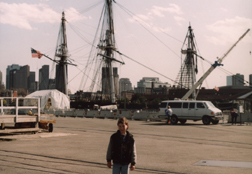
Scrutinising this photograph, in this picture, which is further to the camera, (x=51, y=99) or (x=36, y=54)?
(x=51, y=99)

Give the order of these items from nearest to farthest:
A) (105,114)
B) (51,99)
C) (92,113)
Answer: (105,114)
(92,113)
(51,99)

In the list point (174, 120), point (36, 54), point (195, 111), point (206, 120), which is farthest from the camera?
point (36, 54)

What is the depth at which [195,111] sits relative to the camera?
90.1 ft

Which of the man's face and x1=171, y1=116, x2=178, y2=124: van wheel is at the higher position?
the man's face

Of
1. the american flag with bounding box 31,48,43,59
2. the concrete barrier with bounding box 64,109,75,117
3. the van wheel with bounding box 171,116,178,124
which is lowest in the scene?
the concrete barrier with bounding box 64,109,75,117

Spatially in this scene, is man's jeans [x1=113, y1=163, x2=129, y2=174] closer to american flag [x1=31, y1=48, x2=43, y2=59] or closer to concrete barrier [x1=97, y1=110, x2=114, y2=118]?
concrete barrier [x1=97, y1=110, x2=114, y2=118]

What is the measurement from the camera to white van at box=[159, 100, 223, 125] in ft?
88.2

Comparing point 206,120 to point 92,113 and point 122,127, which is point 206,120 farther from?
point 122,127

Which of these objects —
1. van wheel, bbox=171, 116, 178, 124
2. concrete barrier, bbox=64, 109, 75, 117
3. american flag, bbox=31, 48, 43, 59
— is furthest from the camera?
american flag, bbox=31, 48, 43, 59

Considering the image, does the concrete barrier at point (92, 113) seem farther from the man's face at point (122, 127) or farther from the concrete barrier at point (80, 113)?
the man's face at point (122, 127)

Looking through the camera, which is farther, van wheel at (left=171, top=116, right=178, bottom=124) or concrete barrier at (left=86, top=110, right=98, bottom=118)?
concrete barrier at (left=86, top=110, right=98, bottom=118)

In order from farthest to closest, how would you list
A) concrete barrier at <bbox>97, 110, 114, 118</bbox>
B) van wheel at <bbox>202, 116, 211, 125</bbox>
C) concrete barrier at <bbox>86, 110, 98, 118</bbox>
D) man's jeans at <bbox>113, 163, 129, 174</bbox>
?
concrete barrier at <bbox>86, 110, 98, 118</bbox> < concrete barrier at <bbox>97, 110, 114, 118</bbox> < van wheel at <bbox>202, 116, 211, 125</bbox> < man's jeans at <bbox>113, 163, 129, 174</bbox>

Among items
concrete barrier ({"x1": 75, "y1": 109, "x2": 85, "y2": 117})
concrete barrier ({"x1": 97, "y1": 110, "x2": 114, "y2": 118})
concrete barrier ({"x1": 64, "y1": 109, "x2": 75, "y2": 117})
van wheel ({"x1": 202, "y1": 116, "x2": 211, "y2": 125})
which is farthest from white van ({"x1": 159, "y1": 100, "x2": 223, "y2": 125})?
concrete barrier ({"x1": 64, "y1": 109, "x2": 75, "y2": 117})

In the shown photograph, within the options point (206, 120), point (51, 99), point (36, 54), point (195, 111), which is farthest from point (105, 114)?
point (51, 99)
